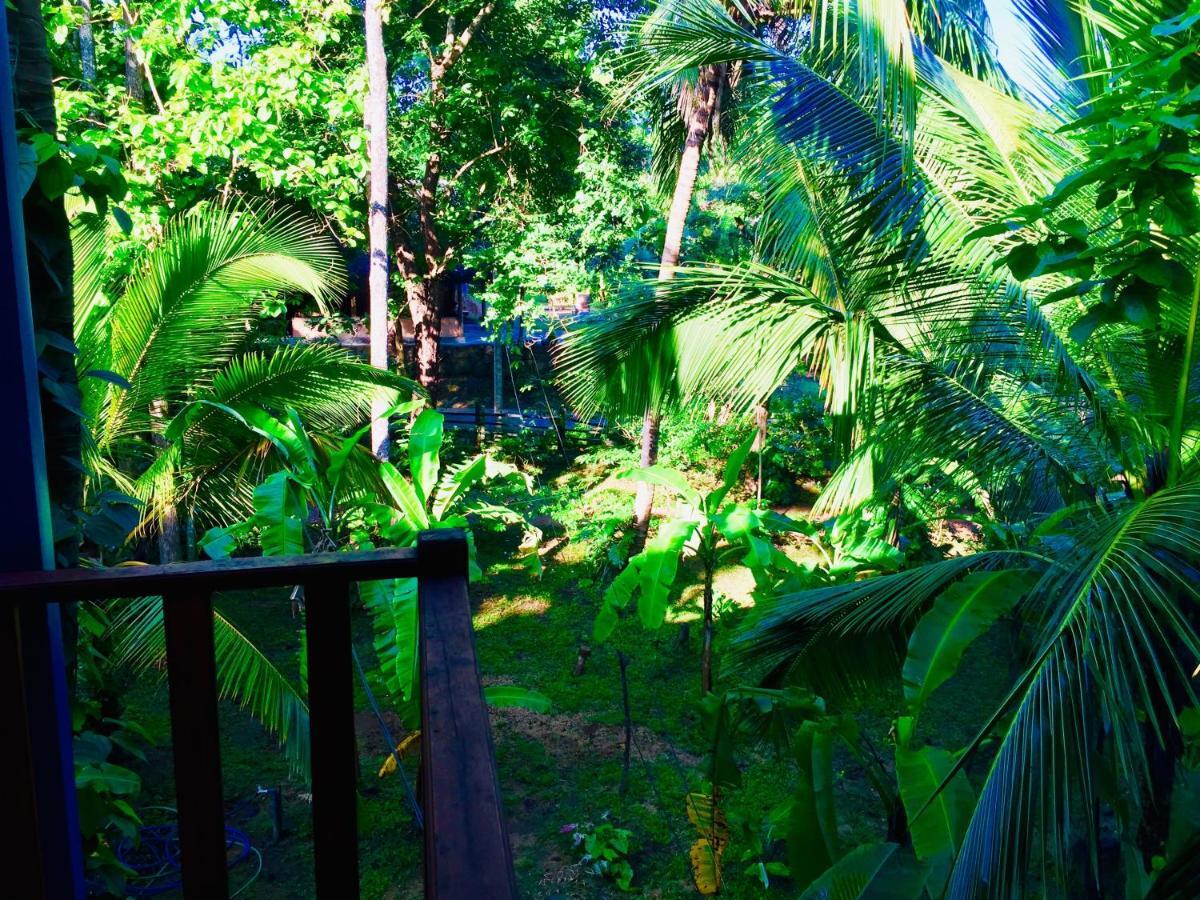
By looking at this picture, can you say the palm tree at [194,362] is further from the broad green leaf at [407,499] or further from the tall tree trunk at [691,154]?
the tall tree trunk at [691,154]

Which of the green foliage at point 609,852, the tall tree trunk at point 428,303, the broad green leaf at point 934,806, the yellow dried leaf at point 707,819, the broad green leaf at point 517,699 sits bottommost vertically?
the green foliage at point 609,852

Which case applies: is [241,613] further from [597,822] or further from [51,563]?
[51,563]

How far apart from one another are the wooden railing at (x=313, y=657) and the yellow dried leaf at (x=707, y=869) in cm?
447

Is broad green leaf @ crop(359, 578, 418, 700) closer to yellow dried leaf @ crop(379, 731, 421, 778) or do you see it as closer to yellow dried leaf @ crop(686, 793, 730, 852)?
yellow dried leaf @ crop(379, 731, 421, 778)

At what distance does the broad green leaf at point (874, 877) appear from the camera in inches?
130

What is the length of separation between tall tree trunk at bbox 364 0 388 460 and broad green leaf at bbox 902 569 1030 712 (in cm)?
589

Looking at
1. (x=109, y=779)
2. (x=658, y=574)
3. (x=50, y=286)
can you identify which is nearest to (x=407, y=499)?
(x=658, y=574)

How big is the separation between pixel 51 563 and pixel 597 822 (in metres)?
5.32

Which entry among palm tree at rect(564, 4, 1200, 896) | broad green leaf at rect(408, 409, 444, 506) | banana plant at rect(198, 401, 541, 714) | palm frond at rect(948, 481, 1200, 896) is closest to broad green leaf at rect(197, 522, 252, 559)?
banana plant at rect(198, 401, 541, 714)

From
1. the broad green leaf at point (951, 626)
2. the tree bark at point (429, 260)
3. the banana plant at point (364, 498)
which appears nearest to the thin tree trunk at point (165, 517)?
the banana plant at point (364, 498)

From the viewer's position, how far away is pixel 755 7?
7496 millimetres

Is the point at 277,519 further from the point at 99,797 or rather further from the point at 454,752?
the point at 454,752

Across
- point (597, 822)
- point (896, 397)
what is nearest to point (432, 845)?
point (896, 397)

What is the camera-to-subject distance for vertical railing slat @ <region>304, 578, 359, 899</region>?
1415mm
